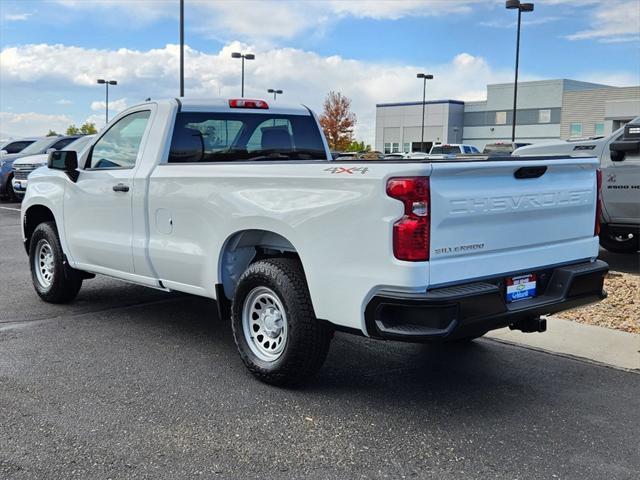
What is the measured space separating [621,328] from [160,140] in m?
4.34

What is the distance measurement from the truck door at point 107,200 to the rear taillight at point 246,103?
2.43 feet

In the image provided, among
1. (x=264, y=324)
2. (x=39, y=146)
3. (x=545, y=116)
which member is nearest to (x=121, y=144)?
(x=264, y=324)

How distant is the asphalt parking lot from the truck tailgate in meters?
0.92

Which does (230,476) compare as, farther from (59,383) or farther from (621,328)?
(621,328)

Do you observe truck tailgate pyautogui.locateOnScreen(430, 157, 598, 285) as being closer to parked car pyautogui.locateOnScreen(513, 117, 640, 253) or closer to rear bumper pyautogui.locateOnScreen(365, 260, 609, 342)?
rear bumper pyautogui.locateOnScreen(365, 260, 609, 342)

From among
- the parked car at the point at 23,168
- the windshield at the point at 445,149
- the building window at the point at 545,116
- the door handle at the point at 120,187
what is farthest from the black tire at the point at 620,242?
the building window at the point at 545,116

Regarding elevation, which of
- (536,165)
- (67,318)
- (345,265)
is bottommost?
(67,318)

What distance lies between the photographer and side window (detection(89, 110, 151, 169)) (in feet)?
20.1

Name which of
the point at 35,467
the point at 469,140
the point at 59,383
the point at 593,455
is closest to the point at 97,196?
the point at 59,383

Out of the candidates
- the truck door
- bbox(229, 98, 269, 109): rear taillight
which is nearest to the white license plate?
bbox(229, 98, 269, 109): rear taillight

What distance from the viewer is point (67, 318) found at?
6.77 metres

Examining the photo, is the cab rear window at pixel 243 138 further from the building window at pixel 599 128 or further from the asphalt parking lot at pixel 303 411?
the building window at pixel 599 128

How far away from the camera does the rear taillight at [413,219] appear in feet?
12.8

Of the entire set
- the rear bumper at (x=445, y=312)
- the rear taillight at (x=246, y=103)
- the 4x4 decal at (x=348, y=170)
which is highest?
the rear taillight at (x=246, y=103)
